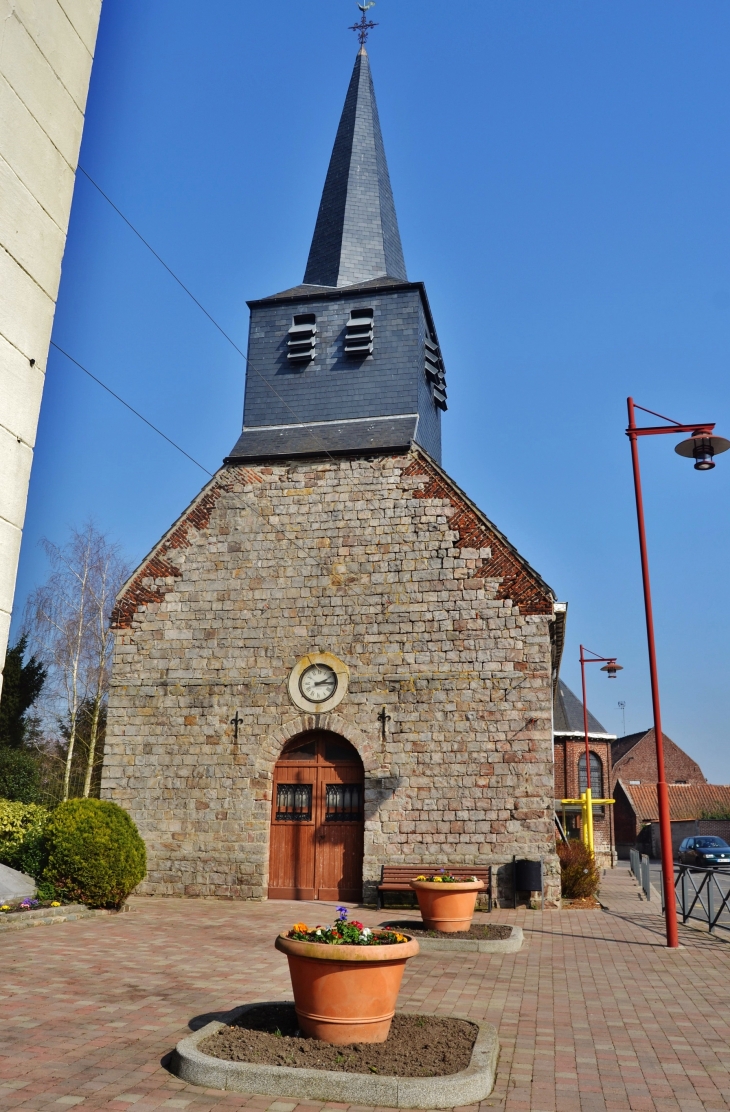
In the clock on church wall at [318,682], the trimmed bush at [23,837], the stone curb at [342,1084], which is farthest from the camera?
the clock on church wall at [318,682]

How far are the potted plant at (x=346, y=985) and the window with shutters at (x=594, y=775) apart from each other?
110 feet

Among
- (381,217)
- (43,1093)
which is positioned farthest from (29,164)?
(381,217)

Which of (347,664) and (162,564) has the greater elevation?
(162,564)

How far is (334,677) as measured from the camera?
1444 centimetres

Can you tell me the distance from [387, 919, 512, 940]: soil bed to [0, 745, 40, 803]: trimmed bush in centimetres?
1383

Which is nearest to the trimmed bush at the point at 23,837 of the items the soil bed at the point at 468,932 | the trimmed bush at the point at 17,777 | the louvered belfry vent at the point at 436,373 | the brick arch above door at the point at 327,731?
the brick arch above door at the point at 327,731

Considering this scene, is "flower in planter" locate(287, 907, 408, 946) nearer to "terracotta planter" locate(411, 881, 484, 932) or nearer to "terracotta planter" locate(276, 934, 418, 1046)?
"terracotta planter" locate(276, 934, 418, 1046)

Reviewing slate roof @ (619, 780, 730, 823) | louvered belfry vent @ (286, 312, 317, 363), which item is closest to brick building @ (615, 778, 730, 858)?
slate roof @ (619, 780, 730, 823)

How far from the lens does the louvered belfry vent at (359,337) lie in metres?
16.9

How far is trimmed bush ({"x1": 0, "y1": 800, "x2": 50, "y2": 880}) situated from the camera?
1195 centimetres

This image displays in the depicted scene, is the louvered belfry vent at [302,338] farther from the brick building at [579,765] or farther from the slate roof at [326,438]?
the brick building at [579,765]

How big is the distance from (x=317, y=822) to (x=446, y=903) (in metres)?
4.49

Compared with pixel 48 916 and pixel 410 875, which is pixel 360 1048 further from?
pixel 410 875

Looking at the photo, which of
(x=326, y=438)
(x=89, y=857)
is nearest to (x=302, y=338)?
(x=326, y=438)
